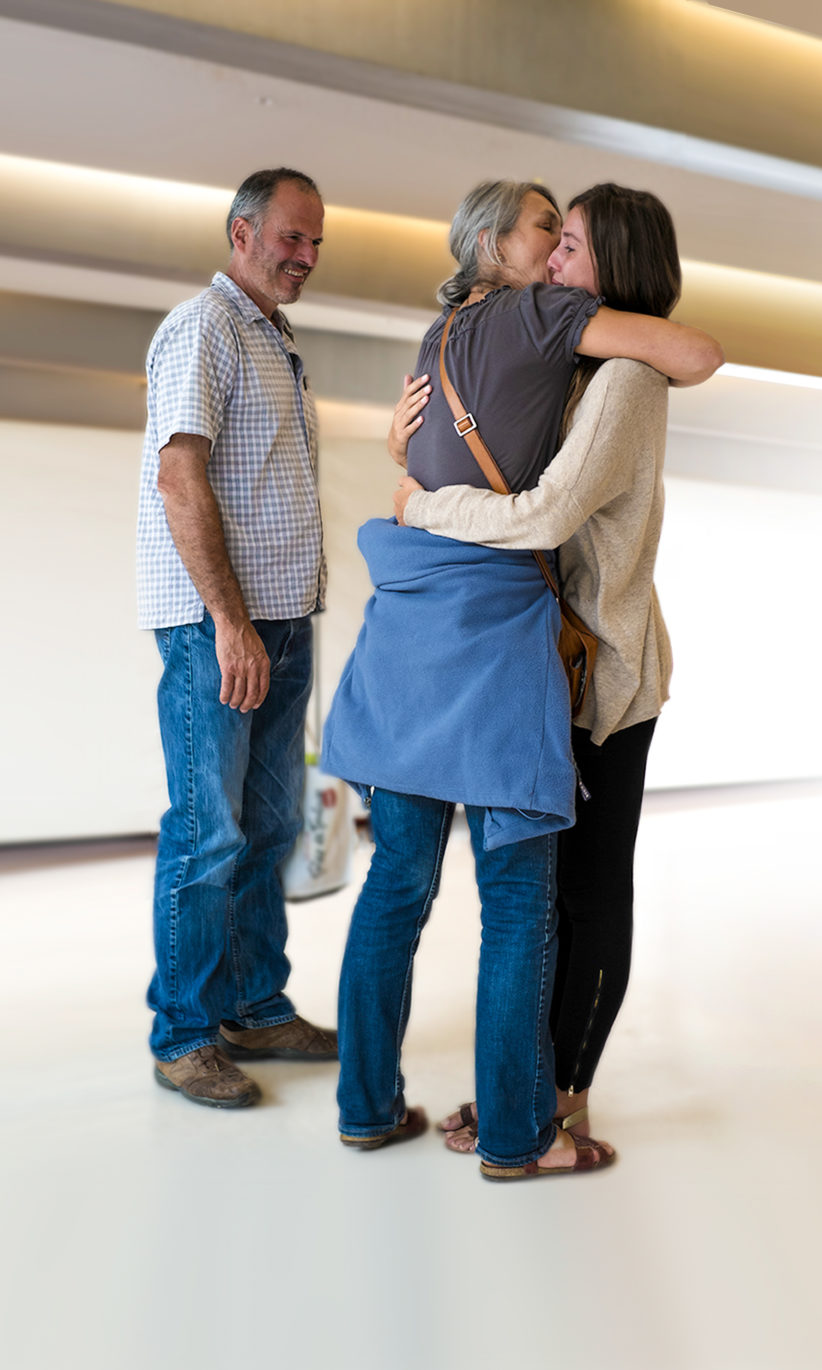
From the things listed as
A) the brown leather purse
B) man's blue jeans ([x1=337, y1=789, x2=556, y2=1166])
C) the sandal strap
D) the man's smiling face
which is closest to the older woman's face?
the brown leather purse

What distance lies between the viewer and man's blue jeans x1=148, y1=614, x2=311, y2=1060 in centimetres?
204

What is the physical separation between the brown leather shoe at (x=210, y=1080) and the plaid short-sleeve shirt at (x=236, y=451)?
32.3 inches

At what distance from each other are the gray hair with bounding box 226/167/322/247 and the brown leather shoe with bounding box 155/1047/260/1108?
1.54 metres

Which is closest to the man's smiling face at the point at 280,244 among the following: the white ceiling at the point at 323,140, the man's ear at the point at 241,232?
the man's ear at the point at 241,232

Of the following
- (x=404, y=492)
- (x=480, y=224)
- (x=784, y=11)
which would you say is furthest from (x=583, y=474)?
(x=784, y=11)

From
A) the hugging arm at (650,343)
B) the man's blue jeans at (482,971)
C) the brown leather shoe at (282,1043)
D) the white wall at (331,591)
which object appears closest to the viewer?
the hugging arm at (650,343)

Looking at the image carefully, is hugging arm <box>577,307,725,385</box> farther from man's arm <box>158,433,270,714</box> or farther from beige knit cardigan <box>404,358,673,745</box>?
man's arm <box>158,433,270,714</box>

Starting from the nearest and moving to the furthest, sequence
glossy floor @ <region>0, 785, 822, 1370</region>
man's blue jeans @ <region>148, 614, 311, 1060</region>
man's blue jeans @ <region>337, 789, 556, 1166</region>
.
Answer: glossy floor @ <region>0, 785, 822, 1370</region>
man's blue jeans @ <region>337, 789, 556, 1166</region>
man's blue jeans @ <region>148, 614, 311, 1060</region>

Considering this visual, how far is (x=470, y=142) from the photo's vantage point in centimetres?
327

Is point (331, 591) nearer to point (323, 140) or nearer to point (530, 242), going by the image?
point (323, 140)

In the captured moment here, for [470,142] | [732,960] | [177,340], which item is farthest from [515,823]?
[470,142]

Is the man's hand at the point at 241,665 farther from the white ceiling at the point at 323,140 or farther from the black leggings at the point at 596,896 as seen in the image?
the white ceiling at the point at 323,140

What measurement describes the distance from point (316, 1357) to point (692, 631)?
19.4ft

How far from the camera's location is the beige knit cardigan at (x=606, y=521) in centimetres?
159
